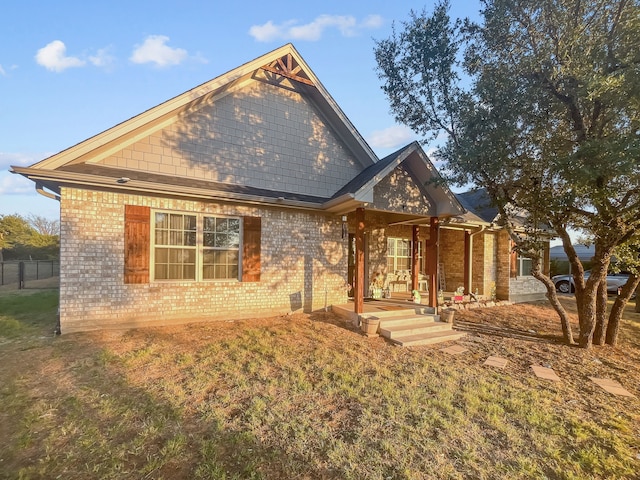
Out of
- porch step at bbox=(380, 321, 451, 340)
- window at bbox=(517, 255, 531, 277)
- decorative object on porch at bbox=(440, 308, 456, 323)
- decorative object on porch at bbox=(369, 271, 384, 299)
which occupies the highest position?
window at bbox=(517, 255, 531, 277)

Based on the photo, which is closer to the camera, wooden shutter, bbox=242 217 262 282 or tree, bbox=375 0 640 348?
tree, bbox=375 0 640 348

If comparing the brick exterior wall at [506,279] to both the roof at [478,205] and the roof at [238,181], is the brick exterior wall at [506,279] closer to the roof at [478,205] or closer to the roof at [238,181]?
the roof at [478,205]

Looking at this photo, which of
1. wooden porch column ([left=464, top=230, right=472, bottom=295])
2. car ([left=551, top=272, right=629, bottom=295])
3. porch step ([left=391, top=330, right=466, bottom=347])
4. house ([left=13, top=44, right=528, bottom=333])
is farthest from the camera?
car ([left=551, top=272, right=629, bottom=295])

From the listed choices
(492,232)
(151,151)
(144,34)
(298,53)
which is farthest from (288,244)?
(492,232)

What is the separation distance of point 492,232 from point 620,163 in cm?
858

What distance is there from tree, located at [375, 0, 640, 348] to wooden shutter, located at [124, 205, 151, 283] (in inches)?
300

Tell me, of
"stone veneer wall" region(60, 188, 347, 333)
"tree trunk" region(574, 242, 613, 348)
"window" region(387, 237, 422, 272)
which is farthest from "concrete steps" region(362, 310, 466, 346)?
"window" region(387, 237, 422, 272)

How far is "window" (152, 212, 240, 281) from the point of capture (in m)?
7.59

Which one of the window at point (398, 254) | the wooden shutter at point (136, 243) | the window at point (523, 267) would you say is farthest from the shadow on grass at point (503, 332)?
the wooden shutter at point (136, 243)

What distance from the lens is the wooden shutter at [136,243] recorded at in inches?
279

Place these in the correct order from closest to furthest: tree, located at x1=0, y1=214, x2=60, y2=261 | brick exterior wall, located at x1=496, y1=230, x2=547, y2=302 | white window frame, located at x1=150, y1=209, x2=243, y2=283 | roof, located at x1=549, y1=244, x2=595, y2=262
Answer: white window frame, located at x1=150, y1=209, x2=243, y2=283 < brick exterior wall, located at x1=496, y1=230, x2=547, y2=302 < tree, located at x1=0, y1=214, x2=60, y2=261 < roof, located at x1=549, y1=244, x2=595, y2=262

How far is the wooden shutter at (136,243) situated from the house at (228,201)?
Result: 0.08 ft

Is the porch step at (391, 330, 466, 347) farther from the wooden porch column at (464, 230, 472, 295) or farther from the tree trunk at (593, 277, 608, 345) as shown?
the wooden porch column at (464, 230, 472, 295)

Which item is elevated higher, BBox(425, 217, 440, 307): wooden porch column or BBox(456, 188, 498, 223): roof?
BBox(456, 188, 498, 223): roof
